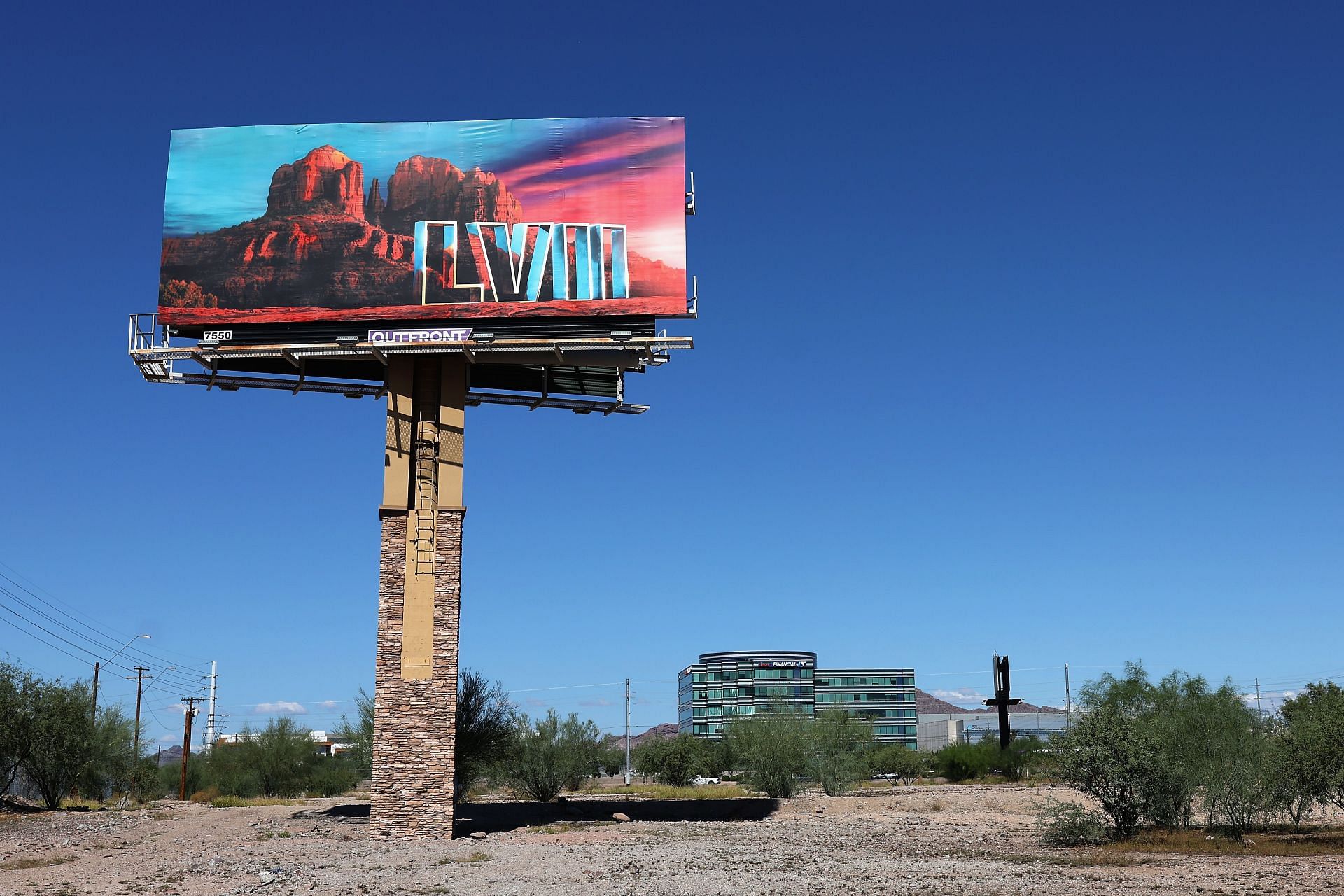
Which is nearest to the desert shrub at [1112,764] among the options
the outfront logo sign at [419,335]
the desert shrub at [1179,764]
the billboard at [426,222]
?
the desert shrub at [1179,764]

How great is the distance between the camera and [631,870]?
2550cm

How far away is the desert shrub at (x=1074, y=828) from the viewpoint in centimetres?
2952

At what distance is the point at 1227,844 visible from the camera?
28438mm

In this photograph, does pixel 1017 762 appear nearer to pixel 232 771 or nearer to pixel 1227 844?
pixel 1227 844

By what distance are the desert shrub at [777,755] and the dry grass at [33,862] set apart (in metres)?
31.8

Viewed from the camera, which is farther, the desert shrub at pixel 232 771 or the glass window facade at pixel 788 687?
the glass window facade at pixel 788 687

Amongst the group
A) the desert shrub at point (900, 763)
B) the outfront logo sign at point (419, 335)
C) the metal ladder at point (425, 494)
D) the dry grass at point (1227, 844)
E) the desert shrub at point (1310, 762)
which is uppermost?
the outfront logo sign at point (419, 335)

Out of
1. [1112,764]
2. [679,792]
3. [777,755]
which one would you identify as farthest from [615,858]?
[679,792]

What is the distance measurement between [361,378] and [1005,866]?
25.3 metres

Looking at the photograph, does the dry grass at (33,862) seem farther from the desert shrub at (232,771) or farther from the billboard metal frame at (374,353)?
the desert shrub at (232,771)

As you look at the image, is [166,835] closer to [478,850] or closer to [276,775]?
[478,850]

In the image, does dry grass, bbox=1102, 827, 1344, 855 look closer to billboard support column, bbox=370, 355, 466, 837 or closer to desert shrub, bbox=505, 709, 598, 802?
billboard support column, bbox=370, 355, 466, 837

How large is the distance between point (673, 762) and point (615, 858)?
4767 centimetres

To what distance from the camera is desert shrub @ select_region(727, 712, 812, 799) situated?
54.0m
